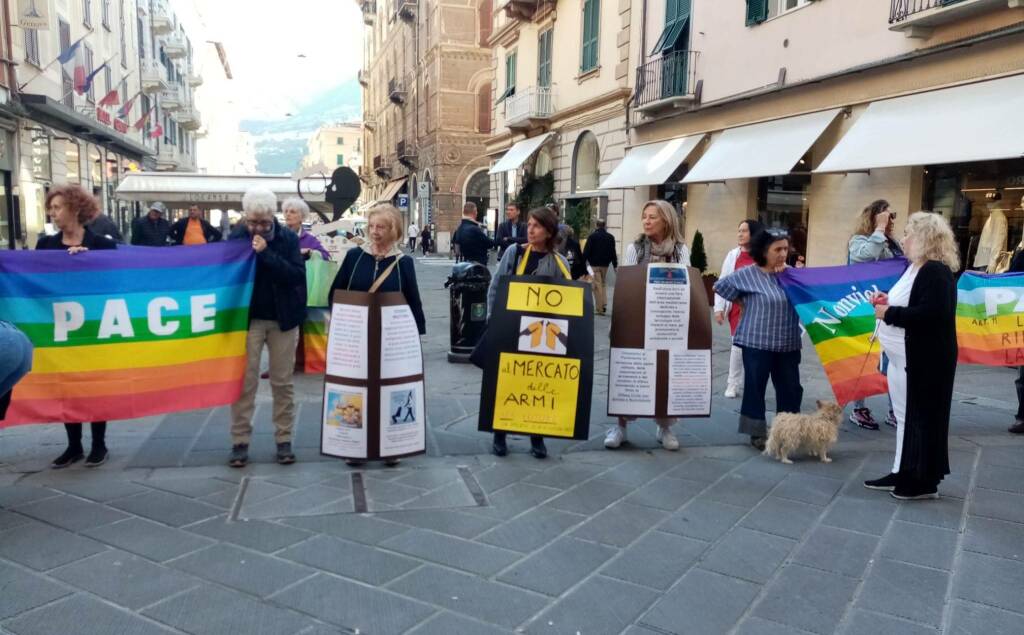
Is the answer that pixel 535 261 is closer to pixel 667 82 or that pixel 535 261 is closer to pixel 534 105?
pixel 667 82

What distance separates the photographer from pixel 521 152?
24.3 metres

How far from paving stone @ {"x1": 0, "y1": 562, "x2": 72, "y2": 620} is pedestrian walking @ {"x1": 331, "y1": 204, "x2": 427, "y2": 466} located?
5.94 feet

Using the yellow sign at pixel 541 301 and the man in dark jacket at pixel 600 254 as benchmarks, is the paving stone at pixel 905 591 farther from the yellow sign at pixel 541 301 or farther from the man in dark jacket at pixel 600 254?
the man in dark jacket at pixel 600 254

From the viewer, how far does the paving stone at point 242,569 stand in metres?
3.17

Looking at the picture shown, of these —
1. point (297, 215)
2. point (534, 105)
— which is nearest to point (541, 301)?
point (297, 215)

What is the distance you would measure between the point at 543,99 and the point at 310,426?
766 inches

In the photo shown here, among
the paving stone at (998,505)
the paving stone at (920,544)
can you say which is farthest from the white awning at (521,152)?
the paving stone at (920,544)

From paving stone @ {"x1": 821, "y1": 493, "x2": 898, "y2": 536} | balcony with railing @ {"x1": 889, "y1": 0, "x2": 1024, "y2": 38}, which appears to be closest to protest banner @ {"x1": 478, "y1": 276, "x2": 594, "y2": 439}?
paving stone @ {"x1": 821, "y1": 493, "x2": 898, "y2": 536}

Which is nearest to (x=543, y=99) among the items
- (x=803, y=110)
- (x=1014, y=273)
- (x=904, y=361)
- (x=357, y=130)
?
(x=803, y=110)

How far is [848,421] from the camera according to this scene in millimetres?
6156

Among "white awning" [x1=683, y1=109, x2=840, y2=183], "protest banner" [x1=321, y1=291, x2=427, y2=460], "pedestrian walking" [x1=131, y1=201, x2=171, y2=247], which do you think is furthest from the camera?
"white awning" [x1=683, y1=109, x2=840, y2=183]

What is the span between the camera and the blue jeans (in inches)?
200

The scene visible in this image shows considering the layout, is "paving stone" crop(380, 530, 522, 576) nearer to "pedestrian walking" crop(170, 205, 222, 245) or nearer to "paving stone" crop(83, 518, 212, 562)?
"paving stone" crop(83, 518, 212, 562)

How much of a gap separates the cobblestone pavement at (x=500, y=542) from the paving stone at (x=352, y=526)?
0.01 meters
